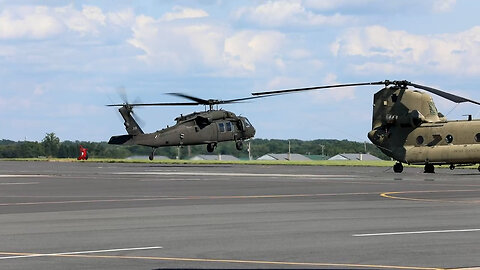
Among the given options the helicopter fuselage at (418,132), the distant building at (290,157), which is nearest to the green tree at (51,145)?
the distant building at (290,157)

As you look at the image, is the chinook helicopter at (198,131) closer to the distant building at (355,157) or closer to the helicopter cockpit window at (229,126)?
the helicopter cockpit window at (229,126)

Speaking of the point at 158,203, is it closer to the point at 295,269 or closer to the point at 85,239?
the point at 85,239

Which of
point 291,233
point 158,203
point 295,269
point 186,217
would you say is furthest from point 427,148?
point 295,269

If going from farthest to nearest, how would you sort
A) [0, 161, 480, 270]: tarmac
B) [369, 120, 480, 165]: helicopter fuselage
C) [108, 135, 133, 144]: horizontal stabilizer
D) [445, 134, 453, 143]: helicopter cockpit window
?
[108, 135, 133, 144]: horizontal stabilizer < [445, 134, 453, 143]: helicopter cockpit window < [369, 120, 480, 165]: helicopter fuselage < [0, 161, 480, 270]: tarmac

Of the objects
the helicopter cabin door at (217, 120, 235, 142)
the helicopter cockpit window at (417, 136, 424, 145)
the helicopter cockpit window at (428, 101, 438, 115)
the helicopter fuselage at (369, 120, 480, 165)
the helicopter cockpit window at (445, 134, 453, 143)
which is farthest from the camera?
the helicopter cabin door at (217, 120, 235, 142)

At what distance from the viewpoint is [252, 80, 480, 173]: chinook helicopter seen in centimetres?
6259

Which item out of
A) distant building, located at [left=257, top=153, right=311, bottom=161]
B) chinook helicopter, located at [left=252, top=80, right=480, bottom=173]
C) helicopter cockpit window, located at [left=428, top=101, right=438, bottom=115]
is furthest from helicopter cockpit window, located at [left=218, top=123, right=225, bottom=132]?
distant building, located at [left=257, top=153, right=311, bottom=161]

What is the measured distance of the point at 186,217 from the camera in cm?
2648

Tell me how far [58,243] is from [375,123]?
50.2 meters

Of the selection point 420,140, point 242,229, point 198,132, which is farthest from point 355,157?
point 242,229

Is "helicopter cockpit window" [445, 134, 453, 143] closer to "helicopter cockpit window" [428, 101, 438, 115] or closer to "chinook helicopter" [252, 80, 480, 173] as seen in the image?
"chinook helicopter" [252, 80, 480, 173]

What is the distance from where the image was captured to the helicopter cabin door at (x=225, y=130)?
86.1m

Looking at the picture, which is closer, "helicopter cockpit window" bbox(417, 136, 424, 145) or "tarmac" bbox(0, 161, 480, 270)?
"tarmac" bbox(0, 161, 480, 270)

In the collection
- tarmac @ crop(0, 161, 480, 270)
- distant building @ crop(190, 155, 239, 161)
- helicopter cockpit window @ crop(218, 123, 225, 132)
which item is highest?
helicopter cockpit window @ crop(218, 123, 225, 132)
